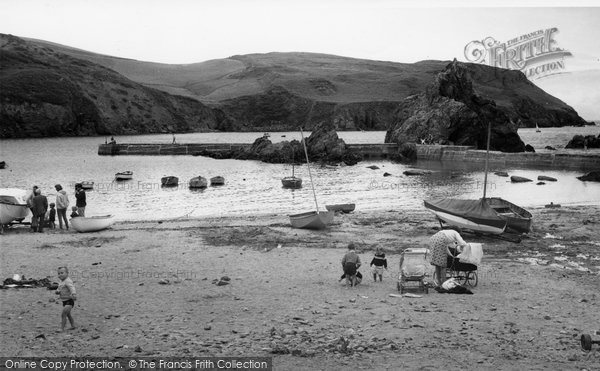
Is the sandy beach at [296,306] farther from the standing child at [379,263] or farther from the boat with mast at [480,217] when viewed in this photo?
the boat with mast at [480,217]

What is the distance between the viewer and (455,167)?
9644cm

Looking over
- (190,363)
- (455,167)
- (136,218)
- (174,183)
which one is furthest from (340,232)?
(455,167)

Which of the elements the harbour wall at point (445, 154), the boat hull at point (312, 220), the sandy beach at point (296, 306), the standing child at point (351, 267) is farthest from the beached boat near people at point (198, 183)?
the harbour wall at point (445, 154)

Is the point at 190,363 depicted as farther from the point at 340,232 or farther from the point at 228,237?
the point at 340,232

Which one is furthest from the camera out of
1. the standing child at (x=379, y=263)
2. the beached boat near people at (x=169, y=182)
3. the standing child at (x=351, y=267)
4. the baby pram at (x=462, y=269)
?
the beached boat near people at (x=169, y=182)

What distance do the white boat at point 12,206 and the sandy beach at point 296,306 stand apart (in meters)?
2.50

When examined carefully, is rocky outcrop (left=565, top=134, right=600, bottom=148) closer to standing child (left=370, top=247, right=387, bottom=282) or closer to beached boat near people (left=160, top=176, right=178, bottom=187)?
beached boat near people (left=160, top=176, right=178, bottom=187)

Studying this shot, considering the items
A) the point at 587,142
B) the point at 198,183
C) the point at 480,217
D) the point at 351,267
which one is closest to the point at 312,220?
the point at 480,217

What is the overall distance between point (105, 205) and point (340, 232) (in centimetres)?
2700

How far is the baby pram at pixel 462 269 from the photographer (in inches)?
760

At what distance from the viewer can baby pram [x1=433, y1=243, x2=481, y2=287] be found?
19312 millimetres

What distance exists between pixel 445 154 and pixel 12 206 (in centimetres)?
8687

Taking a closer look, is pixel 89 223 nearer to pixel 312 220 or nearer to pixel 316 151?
pixel 312 220

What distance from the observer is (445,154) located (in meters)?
109
